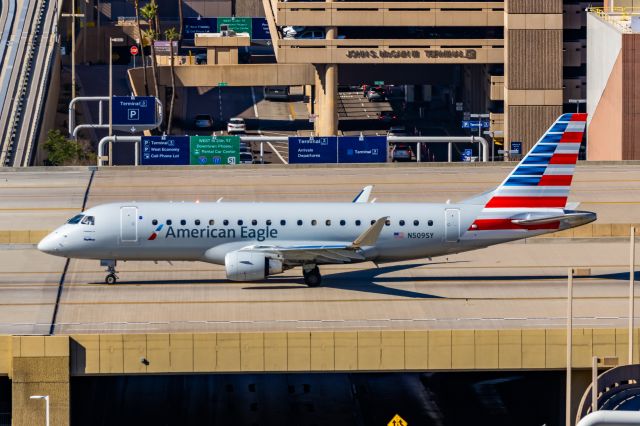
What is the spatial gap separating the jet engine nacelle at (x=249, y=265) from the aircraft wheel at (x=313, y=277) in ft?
8.51

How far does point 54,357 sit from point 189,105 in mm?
114900

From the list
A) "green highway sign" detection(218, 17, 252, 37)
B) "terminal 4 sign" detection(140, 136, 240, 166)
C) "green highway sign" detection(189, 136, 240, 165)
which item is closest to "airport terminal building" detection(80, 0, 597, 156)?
"green highway sign" detection(218, 17, 252, 37)

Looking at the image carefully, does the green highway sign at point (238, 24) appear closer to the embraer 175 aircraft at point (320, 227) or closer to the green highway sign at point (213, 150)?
the green highway sign at point (213, 150)

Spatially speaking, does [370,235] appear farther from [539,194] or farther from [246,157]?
[246,157]

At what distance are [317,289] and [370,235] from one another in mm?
4616

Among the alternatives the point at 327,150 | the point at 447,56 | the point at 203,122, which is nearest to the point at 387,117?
the point at 447,56

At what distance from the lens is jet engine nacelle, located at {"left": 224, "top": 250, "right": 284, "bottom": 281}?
6094cm

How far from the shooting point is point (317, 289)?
63.6 meters

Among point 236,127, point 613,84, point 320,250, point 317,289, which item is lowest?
point 317,289

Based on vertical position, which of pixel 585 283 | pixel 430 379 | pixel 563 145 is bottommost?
pixel 430 379

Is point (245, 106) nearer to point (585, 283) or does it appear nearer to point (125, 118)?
point (125, 118)

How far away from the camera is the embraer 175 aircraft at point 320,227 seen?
61.4m

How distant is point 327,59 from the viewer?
14462 centimetres

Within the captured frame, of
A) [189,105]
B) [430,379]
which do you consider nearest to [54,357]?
[430,379]
